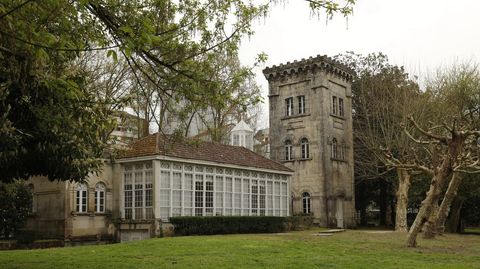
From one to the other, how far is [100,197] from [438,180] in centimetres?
1585

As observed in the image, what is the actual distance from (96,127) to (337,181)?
97.2 ft

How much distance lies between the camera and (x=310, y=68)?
38.7 meters

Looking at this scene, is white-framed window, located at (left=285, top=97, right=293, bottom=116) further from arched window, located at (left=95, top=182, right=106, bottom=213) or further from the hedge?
arched window, located at (left=95, top=182, right=106, bottom=213)

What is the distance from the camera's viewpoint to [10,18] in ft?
23.2

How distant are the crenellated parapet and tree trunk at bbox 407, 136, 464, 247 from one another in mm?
20089

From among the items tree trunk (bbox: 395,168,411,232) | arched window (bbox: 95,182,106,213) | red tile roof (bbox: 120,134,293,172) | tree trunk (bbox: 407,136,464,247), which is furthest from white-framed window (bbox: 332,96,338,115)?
tree trunk (bbox: 407,136,464,247)

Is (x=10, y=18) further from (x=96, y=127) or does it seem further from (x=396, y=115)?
(x=396, y=115)

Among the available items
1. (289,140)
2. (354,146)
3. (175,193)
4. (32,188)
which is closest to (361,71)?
(354,146)

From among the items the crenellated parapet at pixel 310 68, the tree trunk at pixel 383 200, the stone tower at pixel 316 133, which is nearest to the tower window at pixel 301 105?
the stone tower at pixel 316 133

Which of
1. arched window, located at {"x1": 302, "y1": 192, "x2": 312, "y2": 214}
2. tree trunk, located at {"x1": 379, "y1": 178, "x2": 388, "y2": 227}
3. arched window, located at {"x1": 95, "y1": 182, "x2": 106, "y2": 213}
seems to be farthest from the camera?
tree trunk, located at {"x1": 379, "y1": 178, "x2": 388, "y2": 227}

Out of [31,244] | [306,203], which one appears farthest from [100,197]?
[306,203]

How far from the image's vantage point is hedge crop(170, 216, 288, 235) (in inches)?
1010

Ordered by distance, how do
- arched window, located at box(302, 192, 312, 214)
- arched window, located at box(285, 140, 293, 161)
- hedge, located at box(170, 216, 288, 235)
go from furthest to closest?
arched window, located at box(285, 140, 293, 161) < arched window, located at box(302, 192, 312, 214) < hedge, located at box(170, 216, 288, 235)

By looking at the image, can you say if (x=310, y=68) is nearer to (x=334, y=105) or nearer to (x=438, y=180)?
(x=334, y=105)
